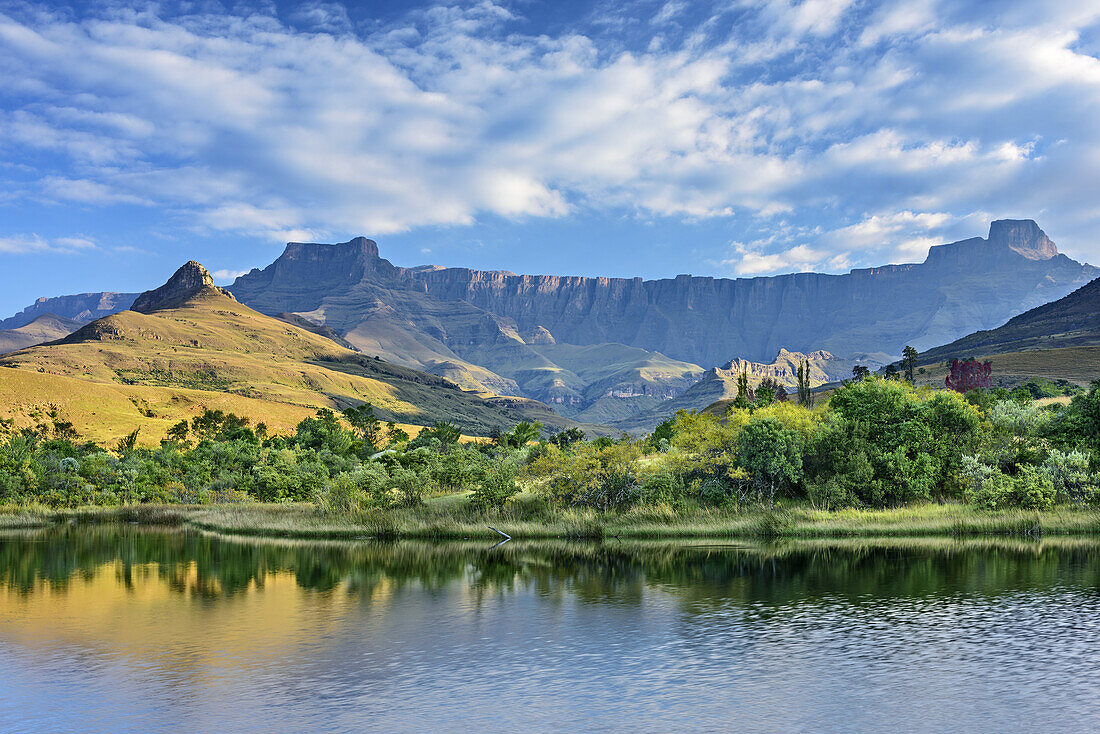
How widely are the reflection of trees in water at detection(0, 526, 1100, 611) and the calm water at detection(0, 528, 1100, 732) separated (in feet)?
0.90

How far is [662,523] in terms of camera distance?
47969 mm

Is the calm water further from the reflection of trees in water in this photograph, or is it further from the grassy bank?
the grassy bank

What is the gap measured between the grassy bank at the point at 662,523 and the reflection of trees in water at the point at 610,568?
8.37 feet

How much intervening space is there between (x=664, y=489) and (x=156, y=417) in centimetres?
13839

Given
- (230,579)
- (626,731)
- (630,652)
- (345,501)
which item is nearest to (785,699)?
(626,731)

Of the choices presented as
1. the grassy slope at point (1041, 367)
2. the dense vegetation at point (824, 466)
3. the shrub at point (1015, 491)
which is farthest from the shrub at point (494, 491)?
the grassy slope at point (1041, 367)

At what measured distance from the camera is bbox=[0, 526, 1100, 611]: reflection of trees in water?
29.0 metres

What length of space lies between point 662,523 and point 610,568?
11837mm

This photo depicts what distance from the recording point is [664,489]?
51312 millimetres

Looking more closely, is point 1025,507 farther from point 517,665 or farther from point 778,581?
point 517,665

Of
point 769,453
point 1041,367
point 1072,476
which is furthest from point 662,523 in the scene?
point 1041,367

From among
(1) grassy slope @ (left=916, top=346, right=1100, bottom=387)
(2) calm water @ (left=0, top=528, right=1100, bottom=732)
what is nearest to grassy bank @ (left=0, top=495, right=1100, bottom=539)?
(2) calm water @ (left=0, top=528, right=1100, bottom=732)

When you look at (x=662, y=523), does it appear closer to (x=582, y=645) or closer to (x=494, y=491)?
(x=494, y=491)

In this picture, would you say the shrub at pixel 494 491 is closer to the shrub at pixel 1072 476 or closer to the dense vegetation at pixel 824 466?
the dense vegetation at pixel 824 466
